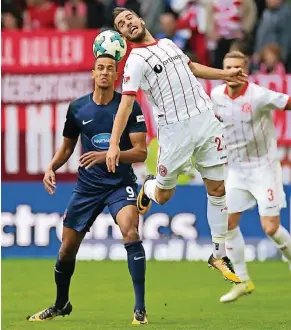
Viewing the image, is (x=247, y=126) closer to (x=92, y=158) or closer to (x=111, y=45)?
(x=111, y=45)

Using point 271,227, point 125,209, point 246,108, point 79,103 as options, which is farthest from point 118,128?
point 271,227

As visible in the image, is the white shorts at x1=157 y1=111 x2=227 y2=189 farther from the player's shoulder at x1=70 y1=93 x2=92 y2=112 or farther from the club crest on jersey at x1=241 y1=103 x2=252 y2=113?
the club crest on jersey at x1=241 y1=103 x2=252 y2=113

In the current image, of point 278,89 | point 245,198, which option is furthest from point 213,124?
point 278,89

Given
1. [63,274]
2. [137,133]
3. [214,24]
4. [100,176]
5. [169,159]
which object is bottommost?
[63,274]

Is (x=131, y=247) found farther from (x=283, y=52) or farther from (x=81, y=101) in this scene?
(x=283, y=52)

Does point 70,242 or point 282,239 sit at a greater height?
point 70,242

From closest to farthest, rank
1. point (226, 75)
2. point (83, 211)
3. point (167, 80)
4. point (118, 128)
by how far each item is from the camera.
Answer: point (118, 128) → point (226, 75) → point (167, 80) → point (83, 211)

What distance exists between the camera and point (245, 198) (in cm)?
1332

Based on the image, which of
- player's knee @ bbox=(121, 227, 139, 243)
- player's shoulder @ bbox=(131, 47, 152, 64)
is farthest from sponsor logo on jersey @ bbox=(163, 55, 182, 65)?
player's knee @ bbox=(121, 227, 139, 243)

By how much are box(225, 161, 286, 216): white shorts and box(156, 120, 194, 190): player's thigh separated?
77.9 inches

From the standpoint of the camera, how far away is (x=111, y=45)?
10.9 meters

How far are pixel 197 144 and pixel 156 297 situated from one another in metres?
2.89

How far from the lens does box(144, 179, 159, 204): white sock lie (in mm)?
11404

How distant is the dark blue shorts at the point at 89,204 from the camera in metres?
10.9
